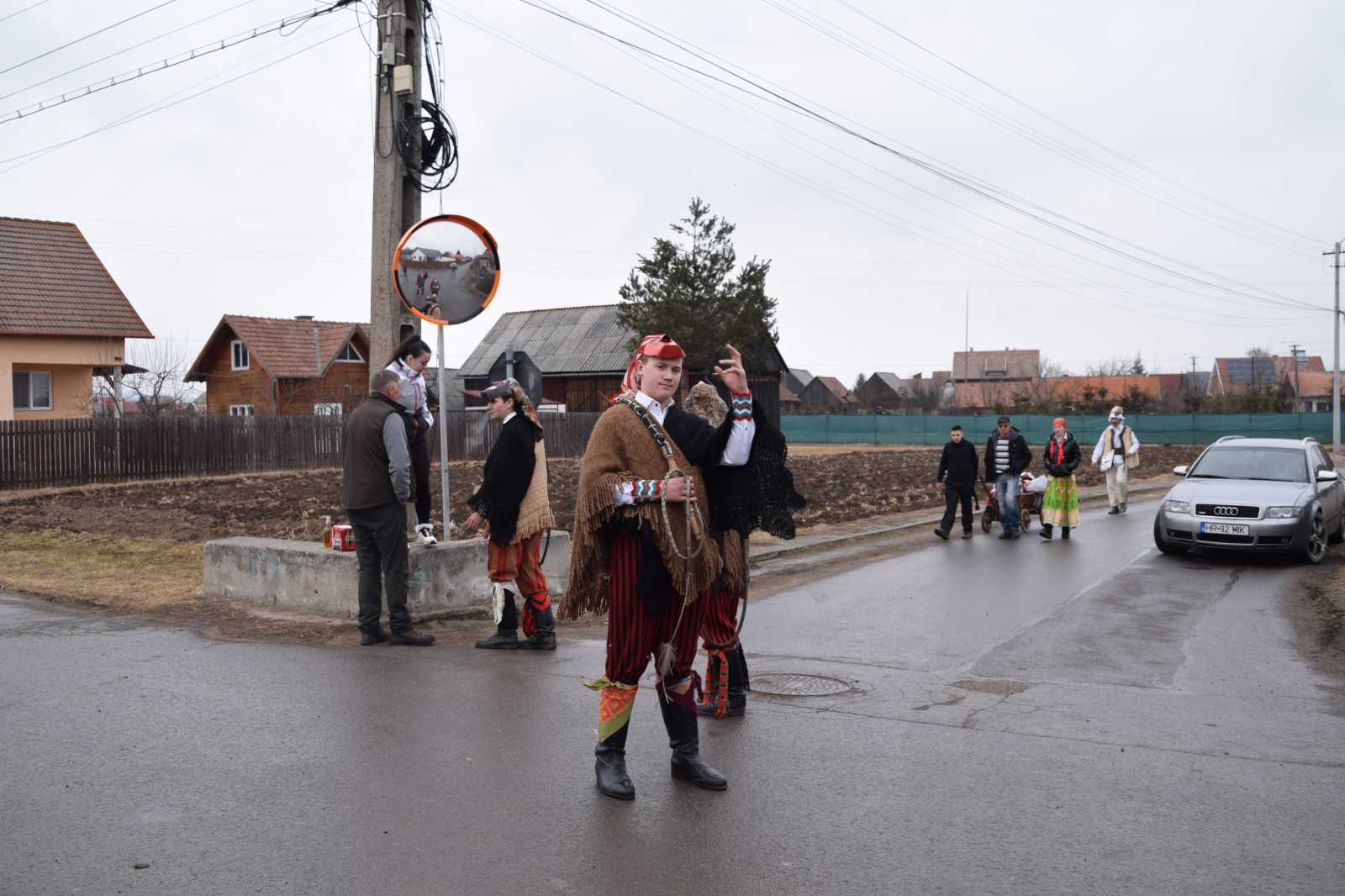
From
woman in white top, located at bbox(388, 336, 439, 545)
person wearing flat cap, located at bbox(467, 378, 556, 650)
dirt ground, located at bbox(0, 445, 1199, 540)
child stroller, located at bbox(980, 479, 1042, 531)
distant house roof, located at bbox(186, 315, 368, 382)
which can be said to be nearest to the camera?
person wearing flat cap, located at bbox(467, 378, 556, 650)

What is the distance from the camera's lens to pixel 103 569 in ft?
40.1

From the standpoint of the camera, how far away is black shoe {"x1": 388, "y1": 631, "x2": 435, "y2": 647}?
8.26 m

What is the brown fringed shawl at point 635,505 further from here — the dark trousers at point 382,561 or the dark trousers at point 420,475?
the dark trousers at point 420,475

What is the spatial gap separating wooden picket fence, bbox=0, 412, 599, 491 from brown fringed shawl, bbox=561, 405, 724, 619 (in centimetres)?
2036

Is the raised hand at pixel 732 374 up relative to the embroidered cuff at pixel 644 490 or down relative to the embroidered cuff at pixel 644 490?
up

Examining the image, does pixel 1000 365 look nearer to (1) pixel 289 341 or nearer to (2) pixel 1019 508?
(1) pixel 289 341

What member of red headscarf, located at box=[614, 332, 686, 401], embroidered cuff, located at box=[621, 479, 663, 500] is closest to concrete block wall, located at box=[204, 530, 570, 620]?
red headscarf, located at box=[614, 332, 686, 401]

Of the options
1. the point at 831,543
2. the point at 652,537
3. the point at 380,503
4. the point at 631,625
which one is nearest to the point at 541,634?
the point at 380,503

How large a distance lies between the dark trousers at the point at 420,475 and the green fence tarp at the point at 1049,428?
5209 cm

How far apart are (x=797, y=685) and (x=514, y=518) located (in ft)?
7.37

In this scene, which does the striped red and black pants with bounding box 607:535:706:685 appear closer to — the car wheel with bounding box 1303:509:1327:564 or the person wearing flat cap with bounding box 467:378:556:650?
the person wearing flat cap with bounding box 467:378:556:650

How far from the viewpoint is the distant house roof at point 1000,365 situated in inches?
4956

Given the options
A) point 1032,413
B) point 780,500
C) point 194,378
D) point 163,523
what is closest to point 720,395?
point 780,500

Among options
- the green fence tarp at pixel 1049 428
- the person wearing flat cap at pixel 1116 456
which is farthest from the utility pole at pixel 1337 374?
the person wearing flat cap at pixel 1116 456
